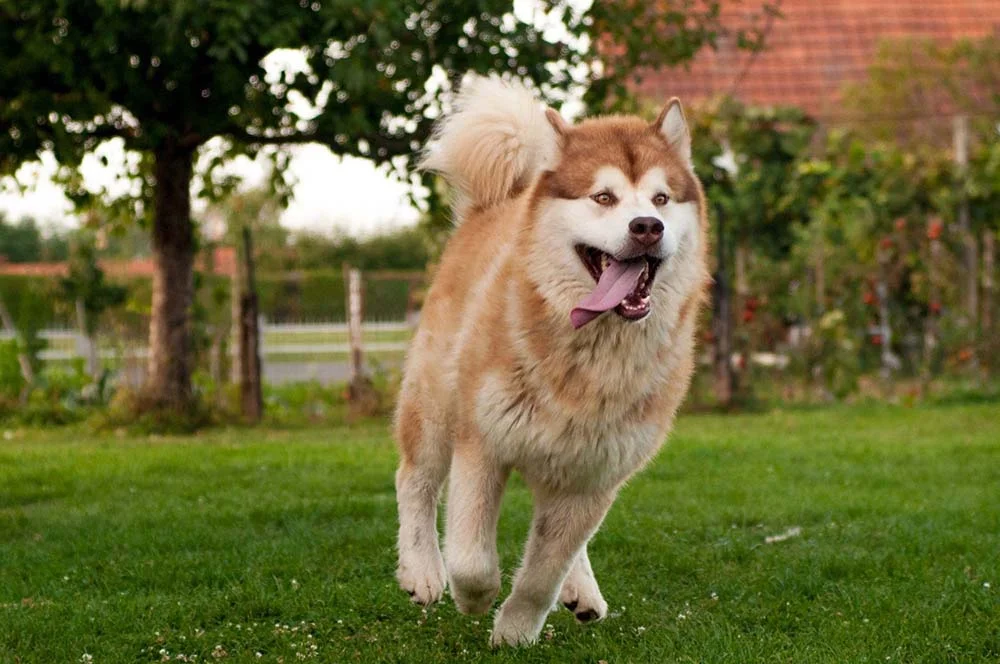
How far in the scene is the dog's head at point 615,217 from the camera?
349 cm

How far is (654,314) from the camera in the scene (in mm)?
3691

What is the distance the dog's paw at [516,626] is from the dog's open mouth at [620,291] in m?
0.96

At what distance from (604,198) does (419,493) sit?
4.51 feet

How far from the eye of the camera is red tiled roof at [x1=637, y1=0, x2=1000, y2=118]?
1889 centimetres

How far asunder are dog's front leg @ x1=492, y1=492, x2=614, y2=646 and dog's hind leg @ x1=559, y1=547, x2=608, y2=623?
0.27m

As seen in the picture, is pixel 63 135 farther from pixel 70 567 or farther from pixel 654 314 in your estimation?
pixel 654 314

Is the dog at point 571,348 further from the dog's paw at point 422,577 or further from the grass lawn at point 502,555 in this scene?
the grass lawn at point 502,555

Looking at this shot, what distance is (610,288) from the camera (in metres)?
3.54

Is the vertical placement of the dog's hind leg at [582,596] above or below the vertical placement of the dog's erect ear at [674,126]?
below

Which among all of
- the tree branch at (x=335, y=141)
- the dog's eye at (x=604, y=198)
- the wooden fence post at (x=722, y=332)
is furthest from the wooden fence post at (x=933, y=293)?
the dog's eye at (x=604, y=198)

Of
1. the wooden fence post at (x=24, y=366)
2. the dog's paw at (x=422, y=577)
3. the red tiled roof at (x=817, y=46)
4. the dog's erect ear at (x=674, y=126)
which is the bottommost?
the dog's paw at (x=422, y=577)

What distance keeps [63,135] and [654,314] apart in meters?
6.14

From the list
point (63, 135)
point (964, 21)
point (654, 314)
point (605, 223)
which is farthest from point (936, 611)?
point (964, 21)

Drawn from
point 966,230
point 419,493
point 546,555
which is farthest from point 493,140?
point 966,230
